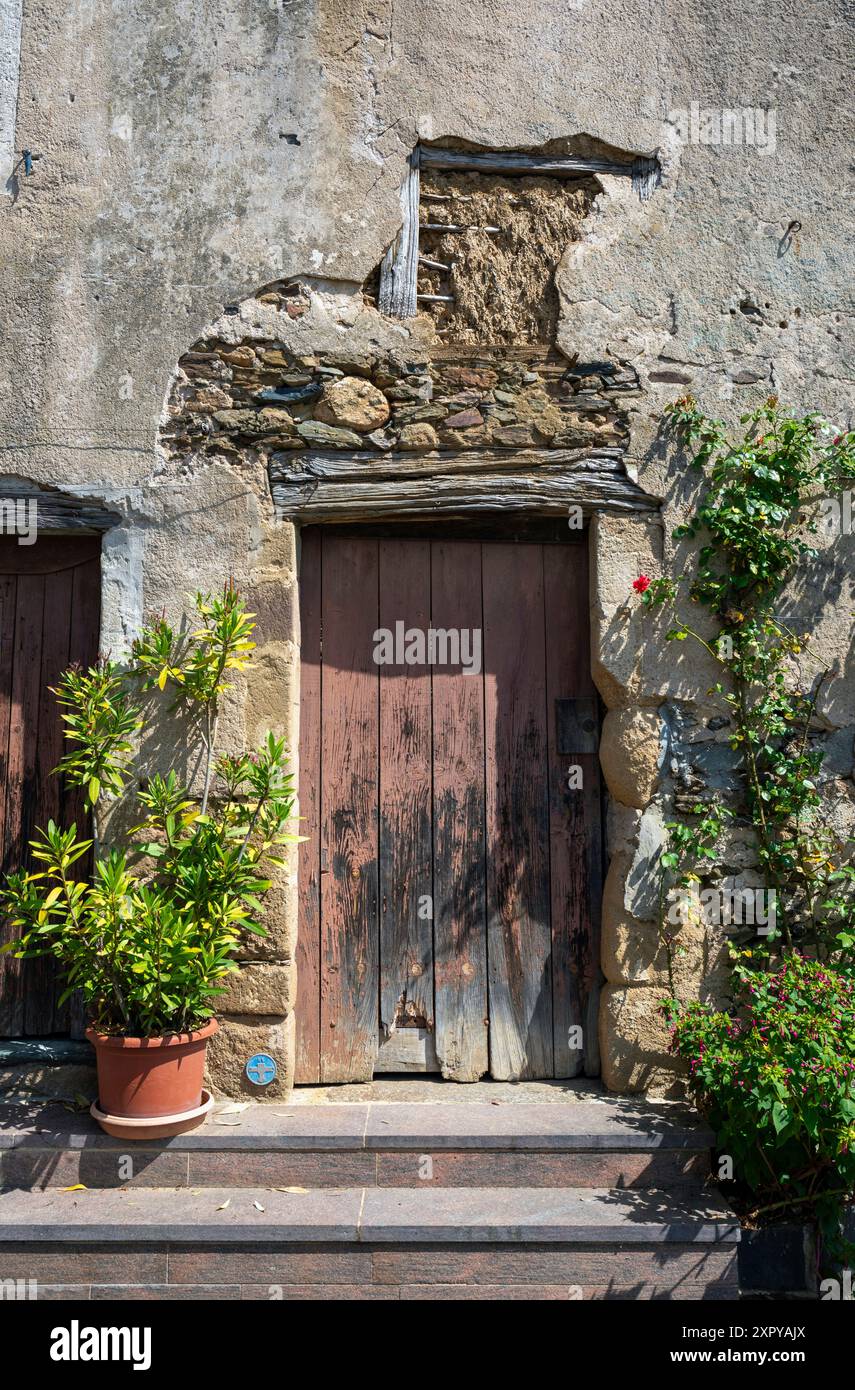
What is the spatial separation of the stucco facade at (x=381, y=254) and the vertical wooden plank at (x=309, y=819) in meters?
0.14

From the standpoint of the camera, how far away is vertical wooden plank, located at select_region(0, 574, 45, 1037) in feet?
11.7

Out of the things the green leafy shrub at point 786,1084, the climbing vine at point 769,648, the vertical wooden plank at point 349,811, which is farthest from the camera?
the vertical wooden plank at point 349,811

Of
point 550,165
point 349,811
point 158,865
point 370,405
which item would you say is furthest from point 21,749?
point 550,165

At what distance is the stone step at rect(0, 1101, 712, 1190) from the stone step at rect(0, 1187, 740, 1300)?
216 millimetres

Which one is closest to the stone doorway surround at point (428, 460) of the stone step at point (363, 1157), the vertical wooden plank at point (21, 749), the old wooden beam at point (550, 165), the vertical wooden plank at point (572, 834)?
the vertical wooden plank at point (572, 834)

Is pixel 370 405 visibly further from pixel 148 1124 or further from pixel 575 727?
pixel 148 1124

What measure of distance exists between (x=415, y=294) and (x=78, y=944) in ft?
8.30

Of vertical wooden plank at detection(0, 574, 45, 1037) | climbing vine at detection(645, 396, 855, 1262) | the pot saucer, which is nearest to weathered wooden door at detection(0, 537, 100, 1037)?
vertical wooden plank at detection(0, 574, 45, 1037)

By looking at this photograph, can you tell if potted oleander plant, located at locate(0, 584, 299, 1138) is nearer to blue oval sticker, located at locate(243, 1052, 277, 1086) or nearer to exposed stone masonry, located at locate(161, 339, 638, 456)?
blue oval sticker, located at locate(243, 1052, 277, 1086)

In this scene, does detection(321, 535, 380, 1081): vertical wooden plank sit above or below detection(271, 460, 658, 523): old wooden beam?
below

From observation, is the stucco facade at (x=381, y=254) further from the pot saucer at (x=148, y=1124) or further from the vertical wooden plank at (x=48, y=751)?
the pot saucer at (x=148, y=1124)

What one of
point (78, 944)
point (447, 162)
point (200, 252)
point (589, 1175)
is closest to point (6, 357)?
point (200, 252)

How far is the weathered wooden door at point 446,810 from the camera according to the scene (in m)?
3.53

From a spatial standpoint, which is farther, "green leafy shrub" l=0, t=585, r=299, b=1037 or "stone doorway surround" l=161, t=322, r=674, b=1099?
"stone doorway surround" l=161, t=322, r=674, b=1099
